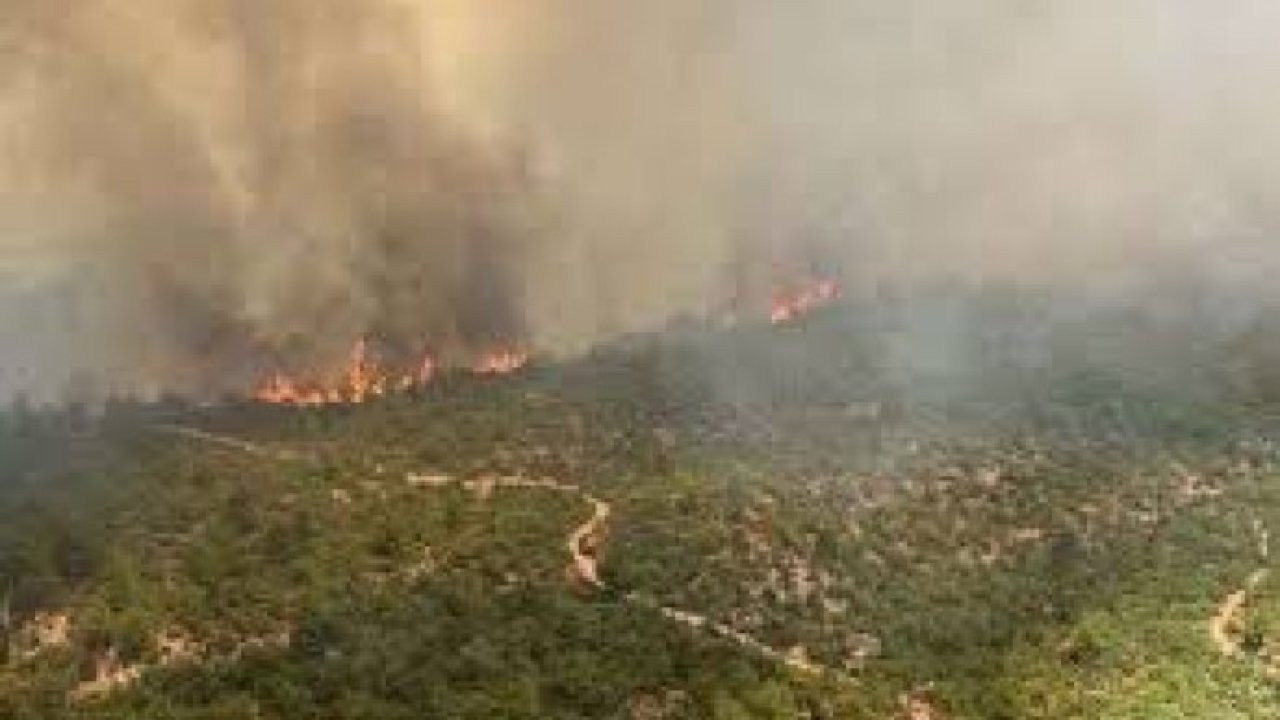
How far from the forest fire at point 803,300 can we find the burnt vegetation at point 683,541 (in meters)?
8.63

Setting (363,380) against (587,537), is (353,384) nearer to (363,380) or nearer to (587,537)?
(363,380)

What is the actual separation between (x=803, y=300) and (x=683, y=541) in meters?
34.2

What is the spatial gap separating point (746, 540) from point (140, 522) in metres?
15.8

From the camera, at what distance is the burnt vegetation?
6250 centimetres

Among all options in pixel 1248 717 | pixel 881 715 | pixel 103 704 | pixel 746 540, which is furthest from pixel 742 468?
pixel 103 704

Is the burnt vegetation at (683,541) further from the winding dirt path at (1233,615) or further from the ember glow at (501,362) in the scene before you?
the ember glow at (501,362)

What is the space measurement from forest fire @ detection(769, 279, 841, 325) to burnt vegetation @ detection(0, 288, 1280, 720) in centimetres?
A: 863

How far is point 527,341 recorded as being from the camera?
10112cm

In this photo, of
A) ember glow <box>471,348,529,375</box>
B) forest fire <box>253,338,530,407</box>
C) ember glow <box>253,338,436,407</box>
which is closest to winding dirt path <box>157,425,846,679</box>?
forest fire <box>253,338,530,407</box>

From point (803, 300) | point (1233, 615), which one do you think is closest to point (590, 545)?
point (1233, 615)

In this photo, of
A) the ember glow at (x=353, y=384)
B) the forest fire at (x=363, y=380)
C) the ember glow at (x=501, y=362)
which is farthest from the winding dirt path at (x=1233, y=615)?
the ember glow at (x=353, y=384)

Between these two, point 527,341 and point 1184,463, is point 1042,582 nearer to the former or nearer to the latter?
point 1184,463

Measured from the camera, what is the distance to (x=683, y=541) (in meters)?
69.6

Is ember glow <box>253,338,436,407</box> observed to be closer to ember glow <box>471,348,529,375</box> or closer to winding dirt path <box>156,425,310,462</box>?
ember glow <box>471,348,529,375</box>
